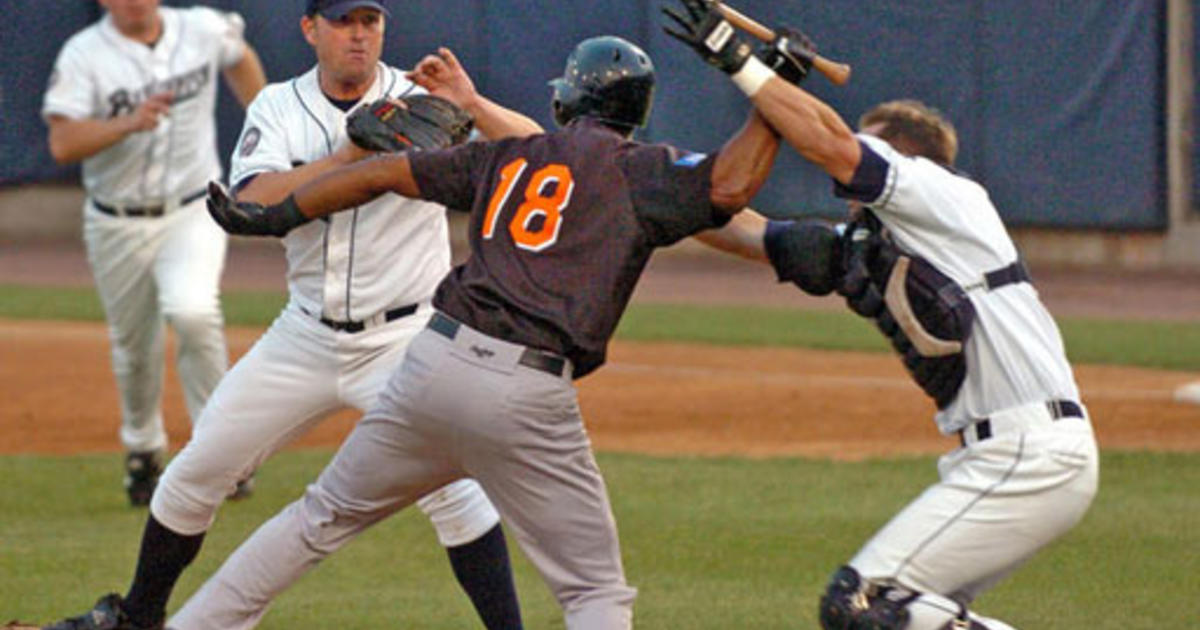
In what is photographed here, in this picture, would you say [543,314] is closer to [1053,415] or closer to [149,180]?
[1053,415]

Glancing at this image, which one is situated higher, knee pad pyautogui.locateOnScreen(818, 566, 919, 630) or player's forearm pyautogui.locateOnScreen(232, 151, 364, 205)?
player's forearm pyautogui.locateOnScreen(232, 151, 364, 205)

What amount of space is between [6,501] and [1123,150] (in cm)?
1091

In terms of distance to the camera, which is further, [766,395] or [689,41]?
[766,395]

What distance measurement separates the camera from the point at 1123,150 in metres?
17.2

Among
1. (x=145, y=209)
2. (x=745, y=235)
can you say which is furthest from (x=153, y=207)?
(x=745, y=235)

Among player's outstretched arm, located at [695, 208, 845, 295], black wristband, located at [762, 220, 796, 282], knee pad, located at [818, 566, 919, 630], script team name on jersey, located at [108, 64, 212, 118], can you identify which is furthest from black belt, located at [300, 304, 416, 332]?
script team name on jersey, located at [108, 64, 212, 118]

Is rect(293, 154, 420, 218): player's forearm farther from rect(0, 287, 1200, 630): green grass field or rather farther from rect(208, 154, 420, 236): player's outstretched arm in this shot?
rect(0, 287, 1200, 630): green grass field

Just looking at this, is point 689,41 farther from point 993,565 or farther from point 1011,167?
point 1011,167

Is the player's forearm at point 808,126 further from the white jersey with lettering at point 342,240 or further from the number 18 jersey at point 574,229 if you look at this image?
the white jersey with lettering at point 342,240

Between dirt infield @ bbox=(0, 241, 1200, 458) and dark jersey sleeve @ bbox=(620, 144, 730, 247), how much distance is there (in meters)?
5.53

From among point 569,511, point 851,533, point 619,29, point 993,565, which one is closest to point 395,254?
point 569,511

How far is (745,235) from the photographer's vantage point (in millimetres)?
5352

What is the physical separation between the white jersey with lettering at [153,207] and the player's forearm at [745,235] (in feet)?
12.5

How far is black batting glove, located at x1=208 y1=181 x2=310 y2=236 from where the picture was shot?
541 centimetres
